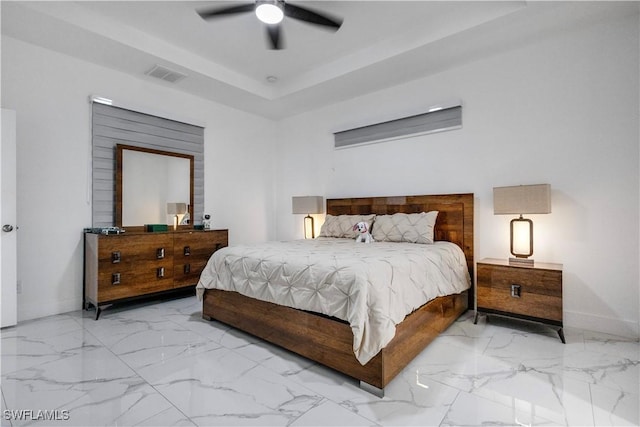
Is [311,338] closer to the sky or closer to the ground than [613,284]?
closer to the ground

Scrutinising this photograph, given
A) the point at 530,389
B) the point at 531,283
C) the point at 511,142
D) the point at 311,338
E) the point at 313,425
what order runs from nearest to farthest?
the point at 313,425 < the point at 530,389 < the point at 311,338 < the point at 531,283 < the point at 511,142

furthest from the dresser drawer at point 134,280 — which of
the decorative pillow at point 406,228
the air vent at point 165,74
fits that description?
the decorative pillow at point 406,228

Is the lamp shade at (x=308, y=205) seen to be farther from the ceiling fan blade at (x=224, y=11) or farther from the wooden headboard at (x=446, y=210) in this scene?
the ceiling fan blade at (x=224, y=11)

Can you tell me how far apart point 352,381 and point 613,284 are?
2.50 meters

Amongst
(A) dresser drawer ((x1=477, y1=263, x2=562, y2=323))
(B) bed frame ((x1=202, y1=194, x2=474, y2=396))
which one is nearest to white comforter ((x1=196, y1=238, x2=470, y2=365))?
(B) bed frame ((x1=202, y1=194, x2=474, y2=396))

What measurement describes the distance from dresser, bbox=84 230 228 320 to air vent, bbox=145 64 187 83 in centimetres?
186

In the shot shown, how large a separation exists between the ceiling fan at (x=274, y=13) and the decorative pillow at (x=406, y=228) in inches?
80.5

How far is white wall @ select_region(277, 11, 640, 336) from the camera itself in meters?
2.69

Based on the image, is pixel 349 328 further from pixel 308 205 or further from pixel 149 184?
pixel 149 184

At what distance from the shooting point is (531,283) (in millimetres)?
→ 2650

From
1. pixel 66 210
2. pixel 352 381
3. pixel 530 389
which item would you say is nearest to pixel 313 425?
pixel 352 381

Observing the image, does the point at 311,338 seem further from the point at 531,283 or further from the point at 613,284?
the point at 613,284

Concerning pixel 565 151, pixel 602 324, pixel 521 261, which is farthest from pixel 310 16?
pixel 602 324

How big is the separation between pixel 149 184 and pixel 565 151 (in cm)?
448
